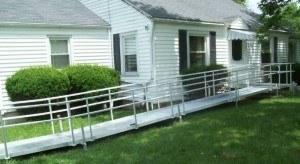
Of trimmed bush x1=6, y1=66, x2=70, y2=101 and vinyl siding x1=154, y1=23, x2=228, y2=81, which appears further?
vinyl siding x1=154, y1=23, x2=228, y2=81

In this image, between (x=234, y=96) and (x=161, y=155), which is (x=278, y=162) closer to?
(x=161, y=155)

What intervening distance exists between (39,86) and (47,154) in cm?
415

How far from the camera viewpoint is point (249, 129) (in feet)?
27.5

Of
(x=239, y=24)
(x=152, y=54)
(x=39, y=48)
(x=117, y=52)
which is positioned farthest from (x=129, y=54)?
(x=239, y=24)

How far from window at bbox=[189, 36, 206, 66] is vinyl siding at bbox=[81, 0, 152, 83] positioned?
2.01 meters

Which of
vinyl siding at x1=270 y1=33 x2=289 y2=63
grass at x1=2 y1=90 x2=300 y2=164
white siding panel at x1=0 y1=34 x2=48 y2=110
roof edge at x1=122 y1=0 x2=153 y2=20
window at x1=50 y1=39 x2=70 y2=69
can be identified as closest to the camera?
grass at x1=2 y1=90 x2=300 y2=164

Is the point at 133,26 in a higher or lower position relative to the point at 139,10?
lower

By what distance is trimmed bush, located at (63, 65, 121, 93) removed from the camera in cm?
1195

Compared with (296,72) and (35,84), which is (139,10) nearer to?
(35,84)

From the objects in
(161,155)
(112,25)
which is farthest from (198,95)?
(161,155)

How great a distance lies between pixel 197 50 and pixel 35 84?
6.23 meters

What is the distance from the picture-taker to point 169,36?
1284cm

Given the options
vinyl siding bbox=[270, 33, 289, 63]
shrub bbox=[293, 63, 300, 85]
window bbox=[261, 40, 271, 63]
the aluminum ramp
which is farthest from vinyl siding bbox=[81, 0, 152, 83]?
vinyl siding bbox=[270, 33, 289, 63]

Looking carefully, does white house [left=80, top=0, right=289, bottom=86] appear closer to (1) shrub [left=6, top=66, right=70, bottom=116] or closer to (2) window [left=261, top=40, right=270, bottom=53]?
(2) window [left=261, top=40, right=270, bottom=53]
